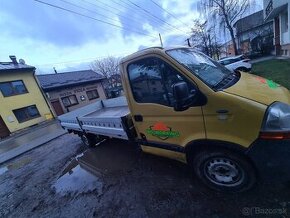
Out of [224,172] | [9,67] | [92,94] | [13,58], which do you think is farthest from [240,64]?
[13,58]

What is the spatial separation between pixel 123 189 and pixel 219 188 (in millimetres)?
1969

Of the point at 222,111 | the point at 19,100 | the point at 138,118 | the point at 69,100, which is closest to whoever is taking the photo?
the point at 222,111

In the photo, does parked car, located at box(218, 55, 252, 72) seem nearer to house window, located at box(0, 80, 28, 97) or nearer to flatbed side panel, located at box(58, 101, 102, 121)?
flatbed side panel, located at box(58, 101, 102, 121)

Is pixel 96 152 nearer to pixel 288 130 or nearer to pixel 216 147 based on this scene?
pixel 216 147

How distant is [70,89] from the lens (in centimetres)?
2261

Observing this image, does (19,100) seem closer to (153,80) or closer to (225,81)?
(153,80)

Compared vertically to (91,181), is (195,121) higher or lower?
higher

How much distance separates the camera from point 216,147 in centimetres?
273

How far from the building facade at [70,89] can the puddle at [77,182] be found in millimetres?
17823

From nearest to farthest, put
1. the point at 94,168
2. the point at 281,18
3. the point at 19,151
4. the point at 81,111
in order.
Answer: the point at 94,168 → the point at 81,111 → the point at 19,151 → the point at 281,18

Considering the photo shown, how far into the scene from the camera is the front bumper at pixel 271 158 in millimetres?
2234

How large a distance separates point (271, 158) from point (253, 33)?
40.7 meters

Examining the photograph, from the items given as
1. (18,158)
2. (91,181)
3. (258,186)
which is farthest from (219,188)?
(18,158)

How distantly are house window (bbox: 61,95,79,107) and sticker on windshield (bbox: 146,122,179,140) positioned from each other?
21.1 meters
